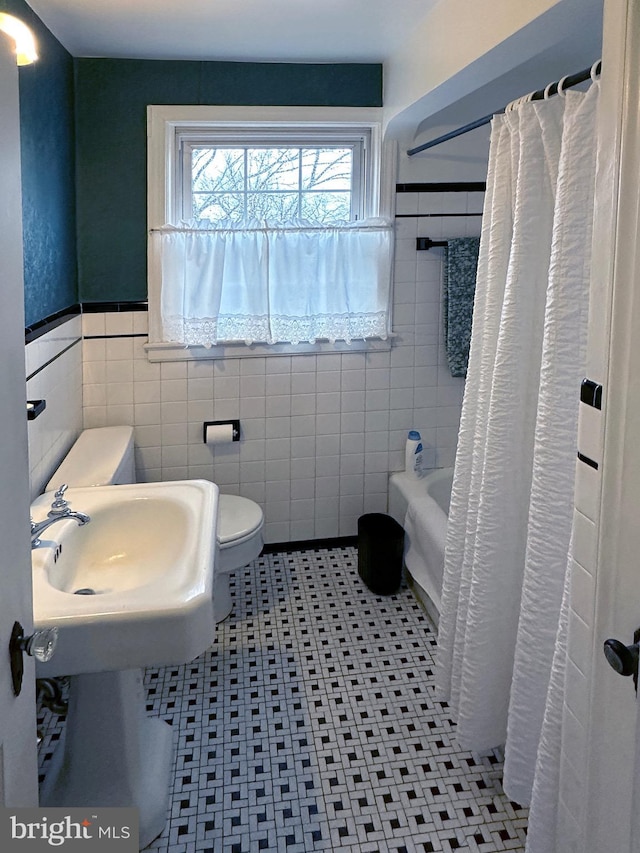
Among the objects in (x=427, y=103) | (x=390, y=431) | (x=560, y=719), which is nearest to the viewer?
(x=560, y=719)

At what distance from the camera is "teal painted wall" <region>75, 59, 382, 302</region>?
3020mm

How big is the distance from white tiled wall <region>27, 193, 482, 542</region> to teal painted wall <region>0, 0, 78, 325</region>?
1.47 ft

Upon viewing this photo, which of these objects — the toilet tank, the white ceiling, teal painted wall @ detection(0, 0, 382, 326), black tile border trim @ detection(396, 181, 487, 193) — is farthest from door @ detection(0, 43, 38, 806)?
black tile border trim @ detection(396, 181, 487, 193)

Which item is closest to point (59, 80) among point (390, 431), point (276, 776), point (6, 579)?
point (390, 431)

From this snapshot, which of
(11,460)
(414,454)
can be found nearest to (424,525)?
(414,454)

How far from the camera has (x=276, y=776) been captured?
2.14m

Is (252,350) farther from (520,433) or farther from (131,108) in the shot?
(520,433)

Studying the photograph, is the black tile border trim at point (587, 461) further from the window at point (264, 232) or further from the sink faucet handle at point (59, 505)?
the window at point (264, 232)

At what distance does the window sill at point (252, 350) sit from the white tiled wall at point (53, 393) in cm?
35

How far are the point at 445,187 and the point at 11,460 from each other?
279cm

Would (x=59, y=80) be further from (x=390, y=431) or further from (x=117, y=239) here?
(x=390, y=431)

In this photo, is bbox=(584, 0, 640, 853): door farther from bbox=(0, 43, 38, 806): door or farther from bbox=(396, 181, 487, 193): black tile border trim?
bbox=(396, 181, 487, 193): black tile border trim

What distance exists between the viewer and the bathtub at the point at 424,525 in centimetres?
292

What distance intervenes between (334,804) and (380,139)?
2623 millimetres
